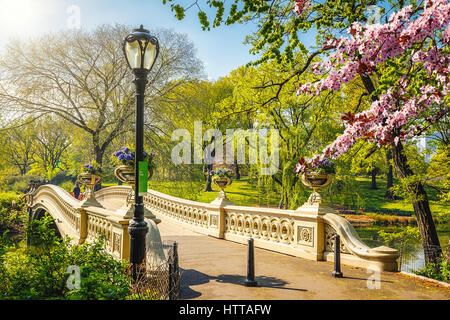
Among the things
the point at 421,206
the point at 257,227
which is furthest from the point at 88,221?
the point at 421,206

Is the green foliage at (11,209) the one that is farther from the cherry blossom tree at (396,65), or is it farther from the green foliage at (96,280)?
the cherry blossom tree at (396,65)

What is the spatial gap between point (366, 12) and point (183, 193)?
16.9 m

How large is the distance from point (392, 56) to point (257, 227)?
22.5 feet

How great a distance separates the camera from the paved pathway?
6301 mm

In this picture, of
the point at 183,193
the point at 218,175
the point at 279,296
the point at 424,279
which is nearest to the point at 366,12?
the point at 218,175

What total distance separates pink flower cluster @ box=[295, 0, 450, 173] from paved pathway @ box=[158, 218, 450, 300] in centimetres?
274

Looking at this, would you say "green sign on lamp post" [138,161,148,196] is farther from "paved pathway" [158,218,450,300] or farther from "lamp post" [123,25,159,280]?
"paved pathway" [158,218,450,300]

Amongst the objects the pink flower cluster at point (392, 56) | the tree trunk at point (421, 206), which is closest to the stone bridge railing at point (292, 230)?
the pink flower cluster at point (392, 56)

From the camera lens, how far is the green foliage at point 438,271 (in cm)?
825

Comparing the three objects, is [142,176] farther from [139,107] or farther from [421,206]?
[421,206]

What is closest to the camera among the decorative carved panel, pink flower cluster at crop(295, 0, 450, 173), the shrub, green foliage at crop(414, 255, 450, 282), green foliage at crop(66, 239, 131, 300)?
green foliage at crop(66, 239, 131, 300)

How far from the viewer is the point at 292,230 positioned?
33.4 ft

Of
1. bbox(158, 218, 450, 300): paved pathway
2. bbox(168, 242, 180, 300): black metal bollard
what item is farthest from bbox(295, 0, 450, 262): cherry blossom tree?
bbox(168, 242, 180, 300): black metal bollard

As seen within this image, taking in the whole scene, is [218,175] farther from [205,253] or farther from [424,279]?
[424,279]
